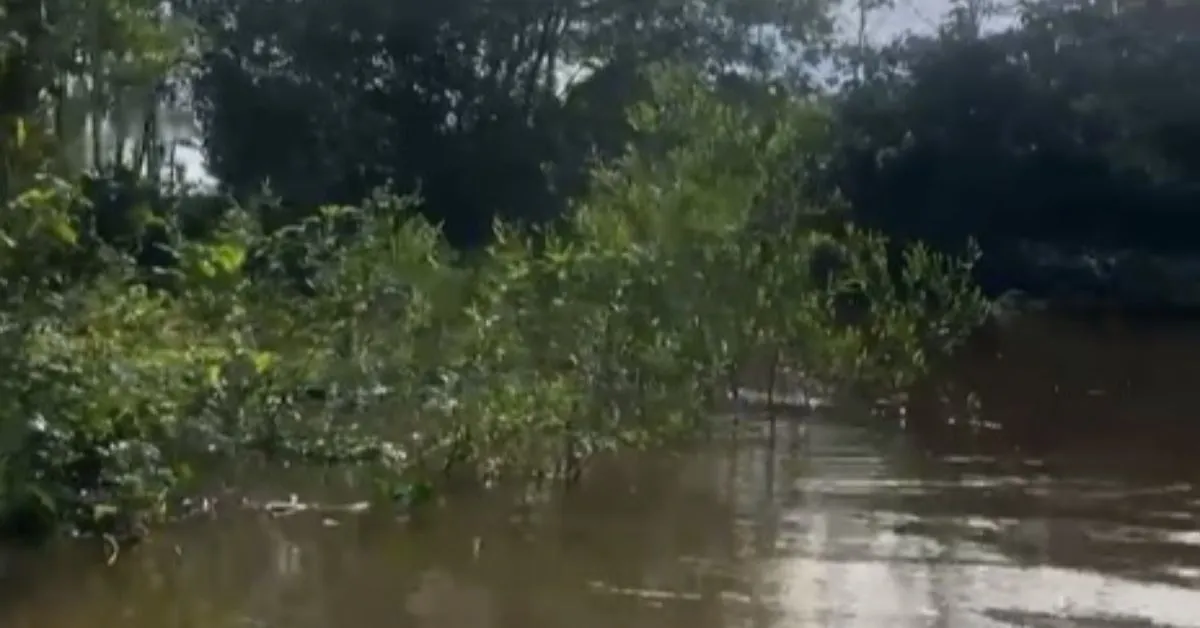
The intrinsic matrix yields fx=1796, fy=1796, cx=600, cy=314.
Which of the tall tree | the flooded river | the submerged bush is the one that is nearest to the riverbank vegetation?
the submerged bush

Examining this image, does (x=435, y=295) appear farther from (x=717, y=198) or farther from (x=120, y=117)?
(x=120, y=117)

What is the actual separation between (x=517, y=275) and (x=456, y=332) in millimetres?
624

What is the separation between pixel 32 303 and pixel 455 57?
16.5m

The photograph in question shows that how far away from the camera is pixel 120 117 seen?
851 inches

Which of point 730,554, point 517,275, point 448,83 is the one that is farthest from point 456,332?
point 448,83

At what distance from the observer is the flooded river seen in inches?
255

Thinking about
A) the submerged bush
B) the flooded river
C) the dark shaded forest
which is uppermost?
the dark shaded forest

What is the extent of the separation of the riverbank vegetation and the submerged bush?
17 mm

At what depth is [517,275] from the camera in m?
9.69

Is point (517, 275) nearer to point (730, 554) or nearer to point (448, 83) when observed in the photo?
point (730, 554)

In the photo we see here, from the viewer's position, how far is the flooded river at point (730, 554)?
646 centimetres

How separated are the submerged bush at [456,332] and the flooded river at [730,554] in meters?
0.32

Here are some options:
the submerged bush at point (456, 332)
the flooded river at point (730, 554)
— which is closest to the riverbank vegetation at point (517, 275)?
the submerged bush at point (456, 332)

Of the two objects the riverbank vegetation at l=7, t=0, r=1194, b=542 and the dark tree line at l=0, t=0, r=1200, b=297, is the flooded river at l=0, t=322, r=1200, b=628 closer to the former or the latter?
the riverbank vegetation at l=7, t=0, r=1194, b=542
